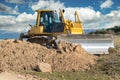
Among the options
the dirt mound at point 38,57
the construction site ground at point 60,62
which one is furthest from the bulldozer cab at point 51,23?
the dirt mound at point 38,57

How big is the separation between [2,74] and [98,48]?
33.1ft

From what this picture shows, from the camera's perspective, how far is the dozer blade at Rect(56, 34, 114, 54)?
856 inches

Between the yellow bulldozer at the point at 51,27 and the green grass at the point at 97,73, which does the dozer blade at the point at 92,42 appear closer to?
the yellow bulldozer at the point at 51,27

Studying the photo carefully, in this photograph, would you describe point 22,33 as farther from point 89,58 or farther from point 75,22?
point 89,58

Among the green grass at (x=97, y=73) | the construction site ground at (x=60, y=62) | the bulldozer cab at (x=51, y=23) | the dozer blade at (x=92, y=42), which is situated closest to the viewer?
the green grass at (x=97, y=73)

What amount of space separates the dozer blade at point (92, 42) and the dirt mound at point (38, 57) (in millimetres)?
2437

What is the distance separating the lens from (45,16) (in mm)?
24344

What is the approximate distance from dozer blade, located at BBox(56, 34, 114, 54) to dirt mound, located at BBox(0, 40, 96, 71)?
244 centimetres

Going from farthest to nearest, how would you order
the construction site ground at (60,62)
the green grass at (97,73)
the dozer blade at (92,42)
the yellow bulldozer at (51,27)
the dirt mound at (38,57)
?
the yellow bulldozer at (51,27)
the dozer blade at (92,42)
the dirt mound at (38,57)
the construction site ground at (60,62)
the green grass at (97,73)

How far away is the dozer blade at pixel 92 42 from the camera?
21734 mm

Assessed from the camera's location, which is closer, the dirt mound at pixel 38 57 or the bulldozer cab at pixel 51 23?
the dirt mound at pixel 38 57

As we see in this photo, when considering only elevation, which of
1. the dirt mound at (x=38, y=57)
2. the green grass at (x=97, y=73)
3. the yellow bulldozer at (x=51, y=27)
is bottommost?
the green grass at (x=97, y=73)

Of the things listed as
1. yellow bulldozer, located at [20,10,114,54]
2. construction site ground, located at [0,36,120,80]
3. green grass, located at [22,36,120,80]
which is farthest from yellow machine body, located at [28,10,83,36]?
green grass, located at [22,36,120,80]

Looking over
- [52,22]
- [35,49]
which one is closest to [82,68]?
[35,49]
